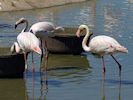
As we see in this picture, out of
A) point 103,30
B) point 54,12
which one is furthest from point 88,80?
point 54,12

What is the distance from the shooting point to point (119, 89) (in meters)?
12.5

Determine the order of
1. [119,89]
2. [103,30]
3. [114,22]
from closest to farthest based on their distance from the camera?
[119,89] < [103,30] < [114,22]

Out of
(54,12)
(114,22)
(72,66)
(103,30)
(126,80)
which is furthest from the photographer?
(54,12)

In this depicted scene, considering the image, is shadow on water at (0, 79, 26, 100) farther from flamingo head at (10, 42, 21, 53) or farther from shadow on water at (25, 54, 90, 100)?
flamingo head at (10, 42, 21, 53)

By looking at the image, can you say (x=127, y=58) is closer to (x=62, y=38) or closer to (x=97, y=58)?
(x=97, y=58)

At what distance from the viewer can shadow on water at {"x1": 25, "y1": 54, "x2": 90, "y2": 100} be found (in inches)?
494

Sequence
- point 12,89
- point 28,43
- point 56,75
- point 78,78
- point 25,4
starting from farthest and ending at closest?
point 25,4
point 56,75
point 78,78
point 12,89
point 28,43

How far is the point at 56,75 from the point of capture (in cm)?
1409

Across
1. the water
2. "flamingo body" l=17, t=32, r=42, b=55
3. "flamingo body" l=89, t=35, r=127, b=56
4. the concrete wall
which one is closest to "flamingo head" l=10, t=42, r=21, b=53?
"flamingo body" l=17, t=32, r=42, b=55

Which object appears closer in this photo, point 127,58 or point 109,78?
point 109,78

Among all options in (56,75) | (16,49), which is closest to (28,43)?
(16,49)

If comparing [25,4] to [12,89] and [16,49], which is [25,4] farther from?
[12,89]

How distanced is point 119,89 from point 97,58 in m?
4.06

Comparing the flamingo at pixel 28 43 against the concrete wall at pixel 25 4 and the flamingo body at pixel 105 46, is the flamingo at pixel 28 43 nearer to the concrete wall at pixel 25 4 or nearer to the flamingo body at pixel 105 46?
the flamingo body at pixel 105 46
